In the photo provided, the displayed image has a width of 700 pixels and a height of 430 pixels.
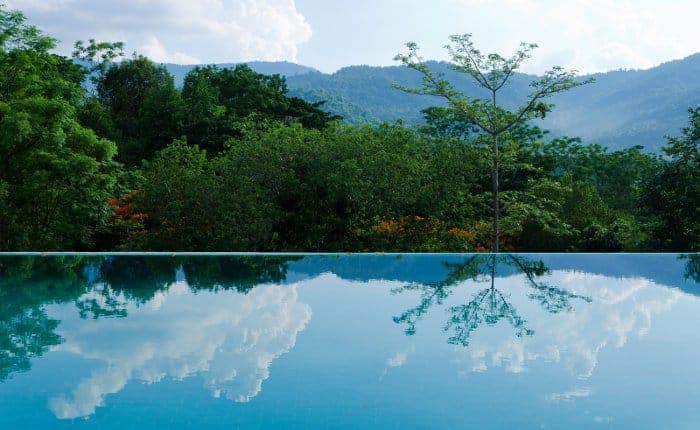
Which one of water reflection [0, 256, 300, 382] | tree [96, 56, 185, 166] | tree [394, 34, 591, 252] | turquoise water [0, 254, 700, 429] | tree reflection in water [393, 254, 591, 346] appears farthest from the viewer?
tree [96, 56, 185, 166]

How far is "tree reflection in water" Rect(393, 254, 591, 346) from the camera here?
4.74 metres

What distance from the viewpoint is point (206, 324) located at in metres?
4.69

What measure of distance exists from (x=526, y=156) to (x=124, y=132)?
1367 centimetres

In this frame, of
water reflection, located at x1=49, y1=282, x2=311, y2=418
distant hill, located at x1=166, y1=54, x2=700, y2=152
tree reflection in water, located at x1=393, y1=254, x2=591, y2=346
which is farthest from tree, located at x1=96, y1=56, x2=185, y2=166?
distant hill, located at x1=166, y1=54, x2=700, y2=152

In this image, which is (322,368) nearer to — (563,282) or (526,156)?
(563,282)

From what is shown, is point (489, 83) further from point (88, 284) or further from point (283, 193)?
point (88, 284)

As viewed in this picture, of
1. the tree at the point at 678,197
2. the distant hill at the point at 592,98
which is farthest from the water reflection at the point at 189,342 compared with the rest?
the distant hill at the point at 592,98

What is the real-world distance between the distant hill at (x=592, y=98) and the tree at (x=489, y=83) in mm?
35677

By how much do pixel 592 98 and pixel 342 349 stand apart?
6199 centimetres

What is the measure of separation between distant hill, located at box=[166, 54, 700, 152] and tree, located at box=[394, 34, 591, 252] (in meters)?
35.7

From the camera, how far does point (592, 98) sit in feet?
202

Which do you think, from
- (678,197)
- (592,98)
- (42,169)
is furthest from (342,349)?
(592,98)

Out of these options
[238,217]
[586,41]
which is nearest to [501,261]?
[238,217]

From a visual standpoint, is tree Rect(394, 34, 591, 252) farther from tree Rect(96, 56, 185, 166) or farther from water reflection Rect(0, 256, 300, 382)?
tree Rect(96, 56, 185, 166)
